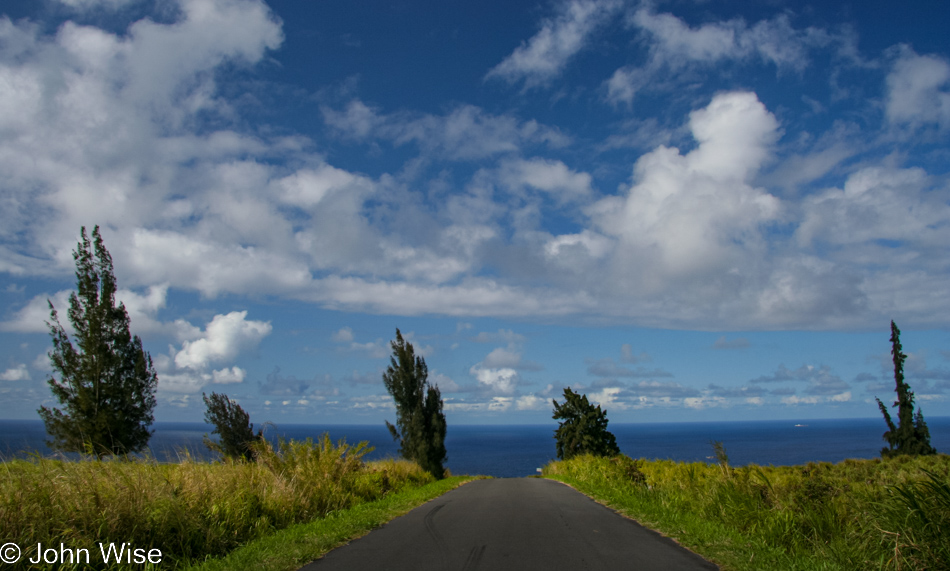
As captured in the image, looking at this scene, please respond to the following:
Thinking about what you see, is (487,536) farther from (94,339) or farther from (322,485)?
(94,339)

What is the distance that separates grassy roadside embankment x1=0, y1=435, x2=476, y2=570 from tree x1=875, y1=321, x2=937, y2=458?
49633 millimetres

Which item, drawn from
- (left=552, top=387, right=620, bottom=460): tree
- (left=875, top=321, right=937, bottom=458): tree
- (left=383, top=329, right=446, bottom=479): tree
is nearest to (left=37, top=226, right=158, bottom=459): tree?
(left=383, top=329, right=446, bottom=479): tree

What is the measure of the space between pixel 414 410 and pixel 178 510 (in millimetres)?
31264

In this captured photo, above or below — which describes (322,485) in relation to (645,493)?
above

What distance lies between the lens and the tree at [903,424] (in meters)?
44.3

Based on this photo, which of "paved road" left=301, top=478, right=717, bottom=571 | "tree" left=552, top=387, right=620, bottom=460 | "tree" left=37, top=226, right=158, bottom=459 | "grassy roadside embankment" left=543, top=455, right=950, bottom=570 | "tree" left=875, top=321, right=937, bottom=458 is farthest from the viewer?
"tree" left=875, top=321, right=937, bottom=458

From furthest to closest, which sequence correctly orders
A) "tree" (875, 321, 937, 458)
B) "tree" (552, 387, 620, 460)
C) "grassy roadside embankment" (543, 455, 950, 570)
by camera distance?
"tree" (875, 321, 937, 458)
"tree" (552, 387, 620, 460)
"grassy roadside embankment" (543, 455, 950, 570)

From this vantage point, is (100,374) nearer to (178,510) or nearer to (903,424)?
(178,510)

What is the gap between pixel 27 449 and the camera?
7.95 metres

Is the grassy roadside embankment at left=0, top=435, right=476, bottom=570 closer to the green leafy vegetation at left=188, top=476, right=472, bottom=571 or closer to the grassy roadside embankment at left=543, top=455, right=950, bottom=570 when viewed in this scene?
the green leafy vegetation at left=188, top=476, right=472, bottom=571

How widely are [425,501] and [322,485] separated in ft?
11.8

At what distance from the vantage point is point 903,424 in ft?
148

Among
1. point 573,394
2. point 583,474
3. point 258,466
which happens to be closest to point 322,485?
point 258,466

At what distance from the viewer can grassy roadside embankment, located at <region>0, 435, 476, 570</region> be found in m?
6.19
